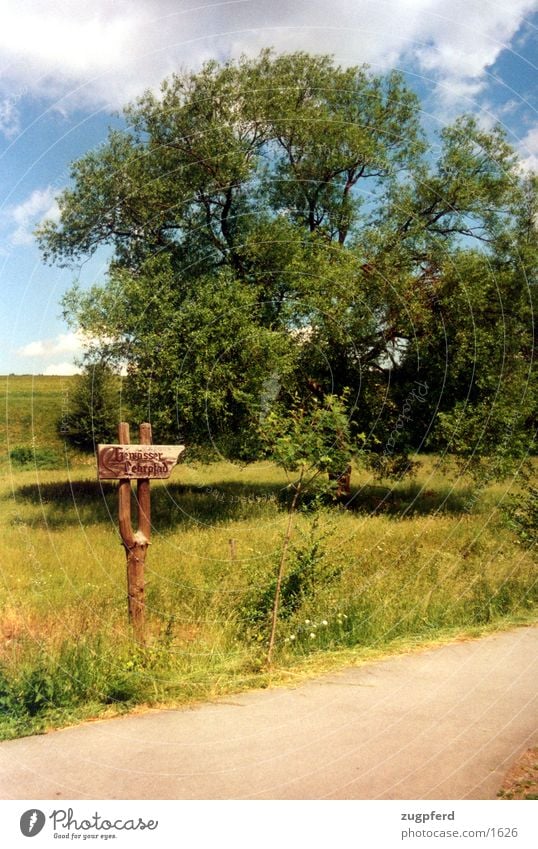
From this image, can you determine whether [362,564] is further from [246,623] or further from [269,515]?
[269,515]

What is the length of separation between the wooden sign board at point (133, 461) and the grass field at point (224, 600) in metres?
1.57

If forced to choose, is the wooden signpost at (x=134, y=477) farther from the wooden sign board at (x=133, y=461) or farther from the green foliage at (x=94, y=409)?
the green foliage at (x=94, y=409)

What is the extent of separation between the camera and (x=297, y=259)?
15039 mm

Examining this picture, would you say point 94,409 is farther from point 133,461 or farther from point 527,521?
point 133,461

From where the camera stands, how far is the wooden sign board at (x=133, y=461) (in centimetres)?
680

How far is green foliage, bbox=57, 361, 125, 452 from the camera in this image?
17.9 m

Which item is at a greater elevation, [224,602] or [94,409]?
[94,409]

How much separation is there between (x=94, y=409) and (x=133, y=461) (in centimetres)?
1637

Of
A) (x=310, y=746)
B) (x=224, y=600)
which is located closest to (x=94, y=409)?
(x=224, y=600)

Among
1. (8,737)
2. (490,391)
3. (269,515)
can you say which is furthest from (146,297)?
(8,737)

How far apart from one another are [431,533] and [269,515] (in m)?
3.73
